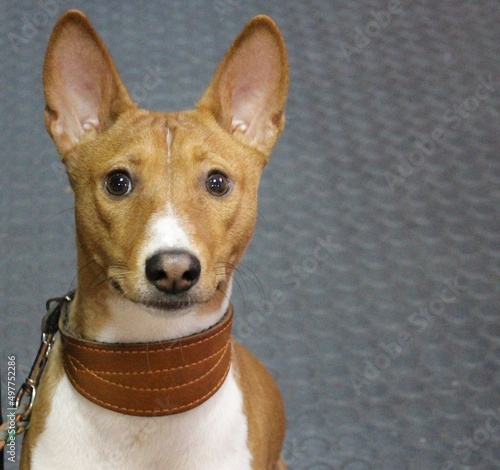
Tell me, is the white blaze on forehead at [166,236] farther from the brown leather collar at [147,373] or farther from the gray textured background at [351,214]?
the gray textured background at [351,214]

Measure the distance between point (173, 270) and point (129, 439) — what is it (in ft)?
1.15

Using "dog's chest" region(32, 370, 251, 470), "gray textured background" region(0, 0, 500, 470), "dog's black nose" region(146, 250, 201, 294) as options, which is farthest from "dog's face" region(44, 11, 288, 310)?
"gray textured background" region(0, 0, 500, 470)

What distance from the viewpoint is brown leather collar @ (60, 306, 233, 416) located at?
4.59 ft

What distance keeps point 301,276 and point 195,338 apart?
1399 millimetres

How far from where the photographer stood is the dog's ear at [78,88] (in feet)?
4.99

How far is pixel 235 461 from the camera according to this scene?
1485 millimetres

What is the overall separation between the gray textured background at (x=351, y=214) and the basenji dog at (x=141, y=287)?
0.96 metres

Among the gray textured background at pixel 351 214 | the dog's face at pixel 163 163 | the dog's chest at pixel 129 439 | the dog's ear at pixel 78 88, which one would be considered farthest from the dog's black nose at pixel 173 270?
the gray textured background at pixel 351 214

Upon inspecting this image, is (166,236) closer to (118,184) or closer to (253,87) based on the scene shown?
(118,184)

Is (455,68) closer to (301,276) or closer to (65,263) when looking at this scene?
(301,276)

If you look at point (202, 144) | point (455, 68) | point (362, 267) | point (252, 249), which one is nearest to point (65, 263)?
point (252, 249)

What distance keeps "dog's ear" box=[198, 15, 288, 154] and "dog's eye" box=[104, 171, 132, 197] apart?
0.26 metres

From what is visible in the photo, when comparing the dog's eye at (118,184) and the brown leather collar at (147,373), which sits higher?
the dog's eye at (118,184)

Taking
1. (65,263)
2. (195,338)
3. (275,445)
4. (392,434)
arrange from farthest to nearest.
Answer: (65,263)
(392,434)
(275,445)
(195,338)
